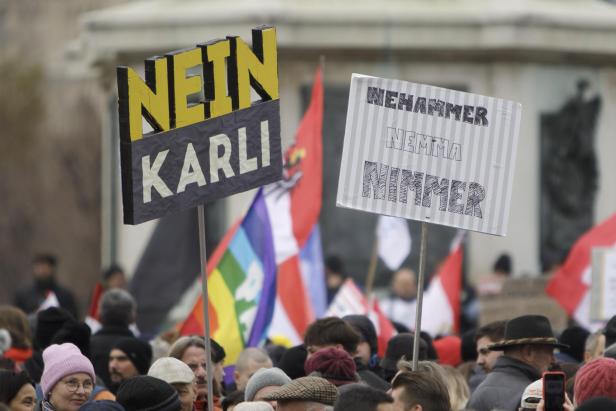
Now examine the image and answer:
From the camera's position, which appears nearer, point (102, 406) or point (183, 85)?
point (102, 406)

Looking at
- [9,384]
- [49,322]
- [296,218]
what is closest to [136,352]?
[49,322]

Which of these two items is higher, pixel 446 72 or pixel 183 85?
pixel 183 85

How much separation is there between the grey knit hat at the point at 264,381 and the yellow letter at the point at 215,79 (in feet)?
3.96

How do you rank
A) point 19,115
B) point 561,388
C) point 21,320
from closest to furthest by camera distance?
1. point 561,388
2. point 21,320
3. point 19,115

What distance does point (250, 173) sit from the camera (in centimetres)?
1056

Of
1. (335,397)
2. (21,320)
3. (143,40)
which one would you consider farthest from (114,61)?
(335,397)

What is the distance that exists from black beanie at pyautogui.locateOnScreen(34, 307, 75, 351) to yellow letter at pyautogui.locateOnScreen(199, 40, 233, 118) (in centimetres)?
265

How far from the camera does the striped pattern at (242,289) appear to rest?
560 inches

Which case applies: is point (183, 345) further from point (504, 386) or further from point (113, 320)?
point (113, 320)

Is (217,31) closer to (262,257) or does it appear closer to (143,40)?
(143,40)

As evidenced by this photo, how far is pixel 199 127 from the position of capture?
10312 millimetres

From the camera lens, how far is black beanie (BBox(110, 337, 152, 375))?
1238cm

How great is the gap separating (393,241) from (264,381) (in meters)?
8.10

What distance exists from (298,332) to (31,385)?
5051mm
